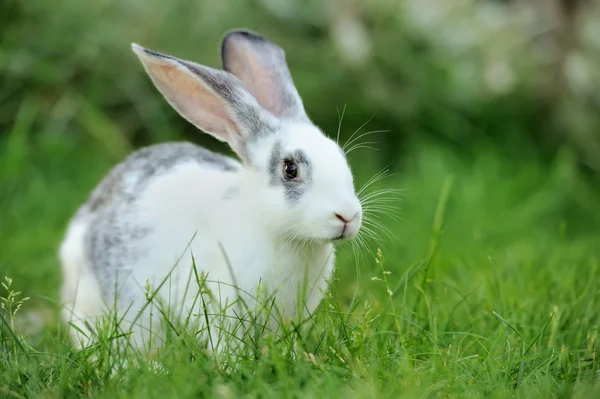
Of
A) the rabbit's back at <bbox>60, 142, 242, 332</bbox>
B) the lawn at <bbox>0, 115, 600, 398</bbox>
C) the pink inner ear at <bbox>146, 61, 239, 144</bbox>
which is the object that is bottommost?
the lawn at <bbox>0, 115, 600, 398</bbox>

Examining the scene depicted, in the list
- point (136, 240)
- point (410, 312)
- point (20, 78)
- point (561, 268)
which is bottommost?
point (561, 268)

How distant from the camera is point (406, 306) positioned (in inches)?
120

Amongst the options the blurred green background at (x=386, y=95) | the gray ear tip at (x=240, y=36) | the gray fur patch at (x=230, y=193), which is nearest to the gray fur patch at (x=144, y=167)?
the gray fur patch at (x=230, y=193)

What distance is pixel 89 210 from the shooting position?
3.62m

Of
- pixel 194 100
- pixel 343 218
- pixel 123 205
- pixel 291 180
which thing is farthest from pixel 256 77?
pixel 343 218

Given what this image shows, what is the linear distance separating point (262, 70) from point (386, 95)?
10.1ft

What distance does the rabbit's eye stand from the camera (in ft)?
9.40

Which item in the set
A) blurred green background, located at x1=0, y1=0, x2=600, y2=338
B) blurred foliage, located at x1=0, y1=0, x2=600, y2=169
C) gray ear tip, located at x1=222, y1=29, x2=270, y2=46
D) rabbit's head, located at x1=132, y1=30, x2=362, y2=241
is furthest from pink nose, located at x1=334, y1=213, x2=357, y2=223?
blurred foliage, located at x1=0, y1=0, x2=600, y2=169

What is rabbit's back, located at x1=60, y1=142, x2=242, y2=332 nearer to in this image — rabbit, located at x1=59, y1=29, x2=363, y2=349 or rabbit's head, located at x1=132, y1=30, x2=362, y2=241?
rabbit, located at x1=59, y1=29, x2=363, y2=349

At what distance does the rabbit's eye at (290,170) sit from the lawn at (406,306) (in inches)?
16.0

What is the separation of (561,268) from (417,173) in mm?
2046

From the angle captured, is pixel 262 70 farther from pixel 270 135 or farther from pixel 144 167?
pixel 144 167

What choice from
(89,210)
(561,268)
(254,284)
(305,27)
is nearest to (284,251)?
(254,284)

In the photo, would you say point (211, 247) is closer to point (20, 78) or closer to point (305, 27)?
point (20, 78)
